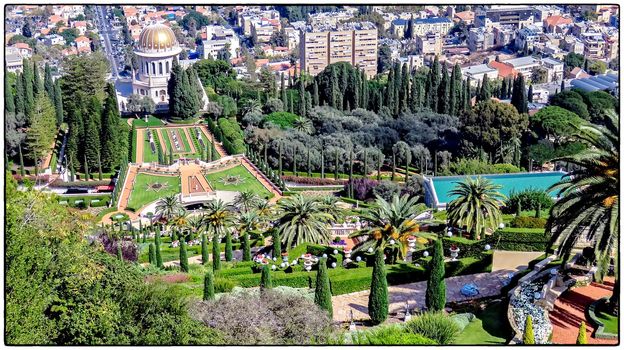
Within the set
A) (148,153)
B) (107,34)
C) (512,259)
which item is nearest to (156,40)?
(148,153)

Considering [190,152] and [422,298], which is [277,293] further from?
[190,152]

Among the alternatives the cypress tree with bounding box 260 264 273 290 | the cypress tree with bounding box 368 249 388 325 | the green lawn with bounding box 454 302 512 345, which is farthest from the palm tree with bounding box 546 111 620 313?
the cypress tree with bounding box 260 264 273 290

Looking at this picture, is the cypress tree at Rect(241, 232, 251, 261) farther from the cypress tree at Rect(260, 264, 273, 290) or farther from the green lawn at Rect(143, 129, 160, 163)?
the green lawn at Rect(143, 129, 160, 163)

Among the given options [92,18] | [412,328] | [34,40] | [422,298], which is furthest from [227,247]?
[92,18]

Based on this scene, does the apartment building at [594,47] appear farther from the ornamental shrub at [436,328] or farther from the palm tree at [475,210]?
the ornamental shrub at [436,328]

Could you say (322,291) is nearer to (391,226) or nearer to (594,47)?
(391,226)

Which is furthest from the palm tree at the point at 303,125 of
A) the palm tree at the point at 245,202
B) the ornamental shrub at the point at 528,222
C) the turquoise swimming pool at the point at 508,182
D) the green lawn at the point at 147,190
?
the ornamental shrub at the point at 528,222
